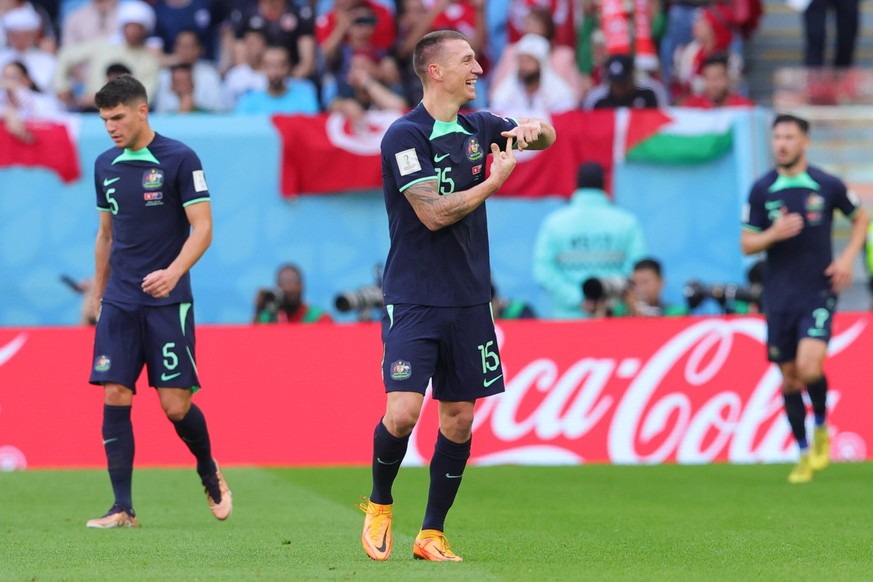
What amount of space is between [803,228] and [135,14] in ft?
29.8

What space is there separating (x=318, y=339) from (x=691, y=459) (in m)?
3.38

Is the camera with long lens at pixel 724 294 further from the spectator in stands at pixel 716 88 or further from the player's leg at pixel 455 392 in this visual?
the player's leg at pixel 455 392

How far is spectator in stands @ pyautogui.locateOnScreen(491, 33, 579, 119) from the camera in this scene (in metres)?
16.1

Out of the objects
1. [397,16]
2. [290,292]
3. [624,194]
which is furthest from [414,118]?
[397,16]

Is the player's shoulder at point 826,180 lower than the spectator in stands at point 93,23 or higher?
lower

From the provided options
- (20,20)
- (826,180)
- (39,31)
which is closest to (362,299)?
(826,180)

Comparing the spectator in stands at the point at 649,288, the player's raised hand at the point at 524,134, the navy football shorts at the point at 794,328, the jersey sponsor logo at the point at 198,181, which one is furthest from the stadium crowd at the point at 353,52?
the player's raised hand at the point at 524,134

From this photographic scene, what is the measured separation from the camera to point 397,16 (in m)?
17.8

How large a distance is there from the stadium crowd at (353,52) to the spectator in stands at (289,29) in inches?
0.6

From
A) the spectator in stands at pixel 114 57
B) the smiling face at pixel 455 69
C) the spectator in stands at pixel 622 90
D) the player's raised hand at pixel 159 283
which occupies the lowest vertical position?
the spectator in stands at pixel 622 90

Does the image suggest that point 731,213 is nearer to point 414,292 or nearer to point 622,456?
point 622,456

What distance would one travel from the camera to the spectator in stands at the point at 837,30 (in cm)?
1717

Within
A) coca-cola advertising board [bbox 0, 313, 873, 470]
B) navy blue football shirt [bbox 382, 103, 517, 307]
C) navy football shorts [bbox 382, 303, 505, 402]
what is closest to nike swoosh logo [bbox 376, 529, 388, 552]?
navy football shorts [bbox 382, 303, 505, 402]

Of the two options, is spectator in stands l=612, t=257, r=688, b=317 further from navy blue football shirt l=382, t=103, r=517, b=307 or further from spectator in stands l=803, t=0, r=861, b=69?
navy blue football shirt l=382, t=103, r=517, b=307
